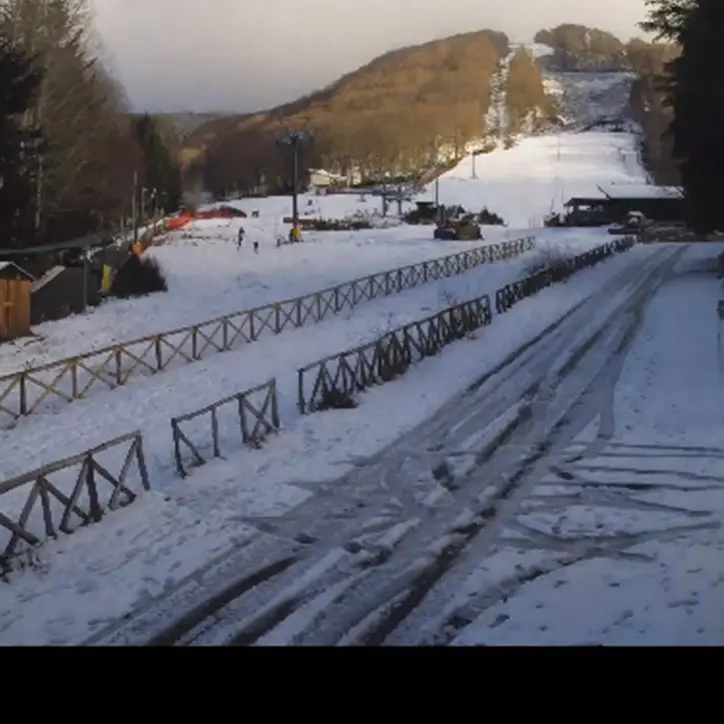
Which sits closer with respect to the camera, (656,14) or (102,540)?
(102,540)

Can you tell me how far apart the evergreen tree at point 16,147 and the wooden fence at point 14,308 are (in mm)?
4672

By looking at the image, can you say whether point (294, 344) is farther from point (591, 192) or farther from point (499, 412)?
point (591, 192)

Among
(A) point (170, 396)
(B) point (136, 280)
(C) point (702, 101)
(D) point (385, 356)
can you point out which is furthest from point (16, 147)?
(C) point (702, 101)

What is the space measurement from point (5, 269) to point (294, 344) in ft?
20.1

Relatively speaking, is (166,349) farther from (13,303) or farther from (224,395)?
(224,395)

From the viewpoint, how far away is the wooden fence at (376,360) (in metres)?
14.1

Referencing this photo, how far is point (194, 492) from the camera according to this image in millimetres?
9492

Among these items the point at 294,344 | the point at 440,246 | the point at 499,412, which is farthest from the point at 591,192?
Answer: the point at 499,412

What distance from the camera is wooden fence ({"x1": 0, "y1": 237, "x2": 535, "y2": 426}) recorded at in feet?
49.4

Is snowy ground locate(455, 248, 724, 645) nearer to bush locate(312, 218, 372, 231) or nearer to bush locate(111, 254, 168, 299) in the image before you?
bush locate(111, 254, 168, 299)

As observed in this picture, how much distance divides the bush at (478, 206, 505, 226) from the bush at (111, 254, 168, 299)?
3067 cm

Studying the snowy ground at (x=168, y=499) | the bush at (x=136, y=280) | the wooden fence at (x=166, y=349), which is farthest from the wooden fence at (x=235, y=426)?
A: the bush at (x=136, y=280)

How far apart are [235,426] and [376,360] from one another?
3.98m

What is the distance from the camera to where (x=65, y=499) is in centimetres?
835
